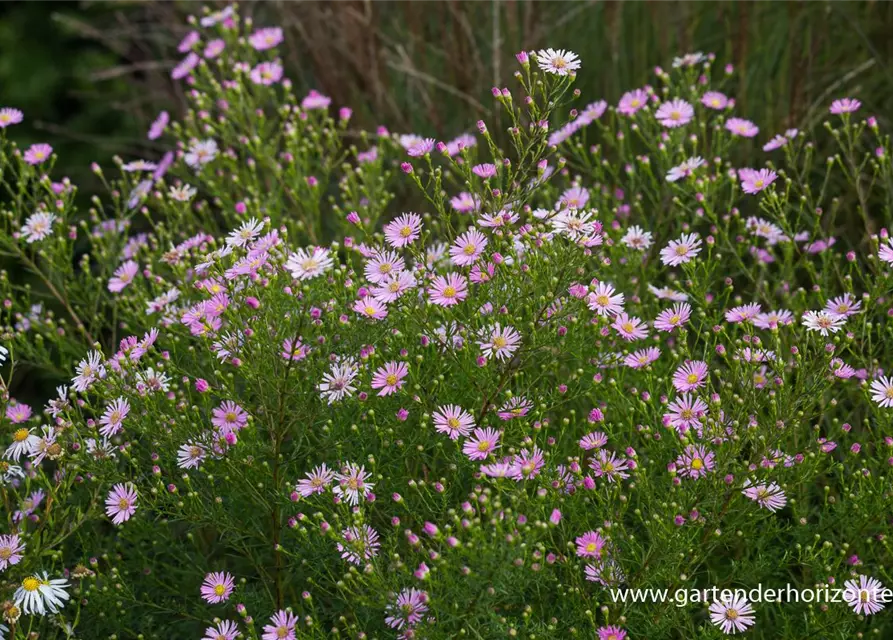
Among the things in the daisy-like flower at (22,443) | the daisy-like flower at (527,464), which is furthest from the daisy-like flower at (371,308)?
the daisy-like flower at (22,443)

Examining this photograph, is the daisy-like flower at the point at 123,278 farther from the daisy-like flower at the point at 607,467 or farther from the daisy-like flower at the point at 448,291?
the daisy-like flower at the point at 607,467

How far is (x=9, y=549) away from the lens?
200cm

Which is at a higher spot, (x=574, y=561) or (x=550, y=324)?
(x=550, y=324)

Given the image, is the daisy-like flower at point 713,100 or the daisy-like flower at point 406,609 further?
the daisy-like flower at point 713,100

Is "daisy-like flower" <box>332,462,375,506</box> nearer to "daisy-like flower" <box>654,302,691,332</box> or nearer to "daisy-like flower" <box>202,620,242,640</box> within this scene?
Result: "daisy-like flower" <box>202,620,242,640</box>

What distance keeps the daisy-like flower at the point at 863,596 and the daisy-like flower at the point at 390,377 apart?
98cm

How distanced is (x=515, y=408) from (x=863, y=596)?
0.77 m

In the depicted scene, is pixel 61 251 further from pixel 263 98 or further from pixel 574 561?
pixel 574 561

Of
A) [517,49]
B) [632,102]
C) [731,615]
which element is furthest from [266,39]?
[731,615]

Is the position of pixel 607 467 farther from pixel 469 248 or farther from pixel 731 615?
pixel 469 248

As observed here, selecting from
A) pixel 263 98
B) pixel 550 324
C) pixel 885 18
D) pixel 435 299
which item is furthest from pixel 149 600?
pixel 885 18

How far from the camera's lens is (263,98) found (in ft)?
11.5

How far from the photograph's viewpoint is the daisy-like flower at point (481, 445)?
195cm

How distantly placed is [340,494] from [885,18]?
124 inches
